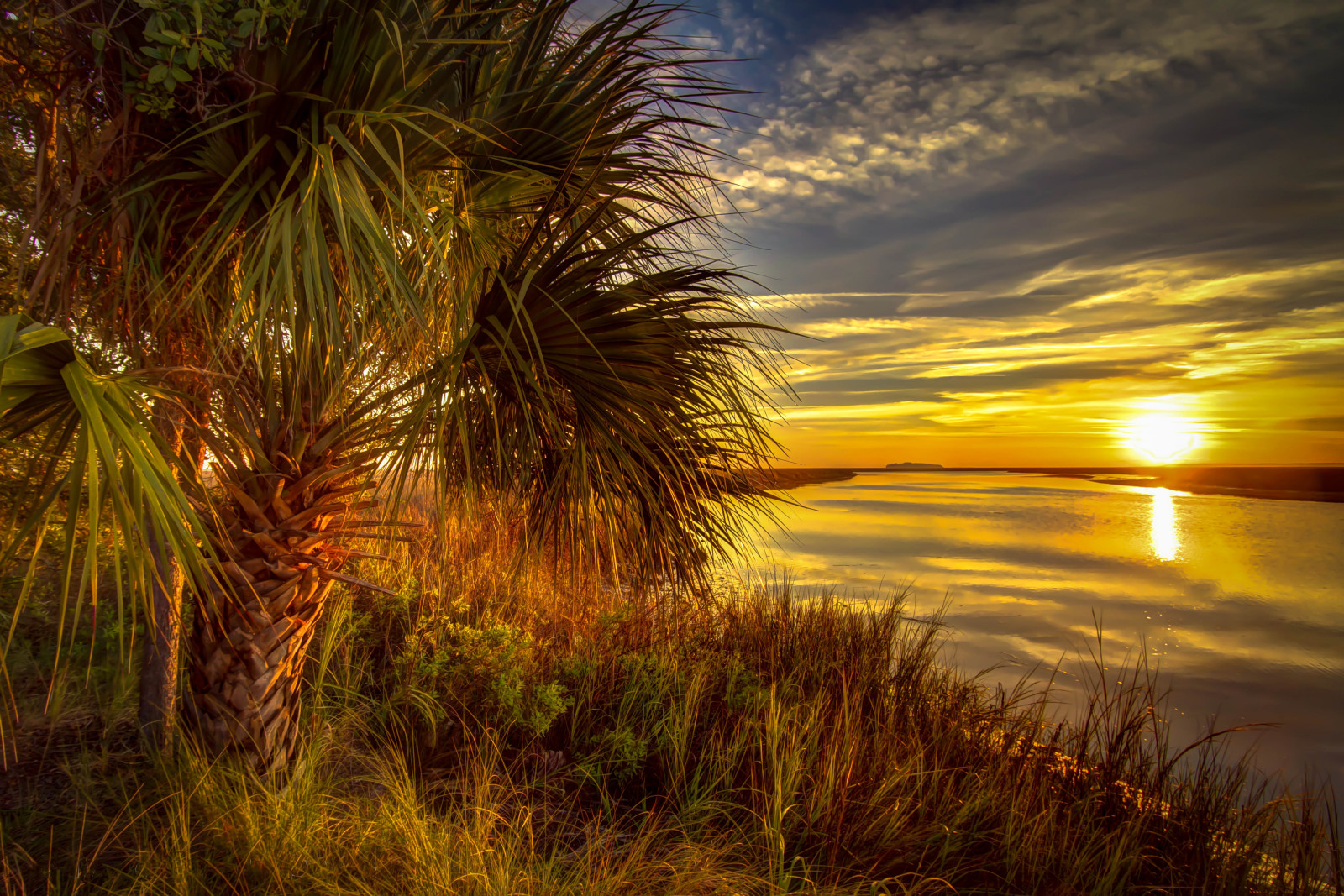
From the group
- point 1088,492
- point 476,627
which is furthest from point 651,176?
point 1088,492

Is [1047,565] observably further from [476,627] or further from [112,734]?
[112,734]

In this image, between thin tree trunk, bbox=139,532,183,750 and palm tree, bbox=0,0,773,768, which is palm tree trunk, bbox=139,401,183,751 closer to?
thin tree trunk, bbox=139,532,183,750

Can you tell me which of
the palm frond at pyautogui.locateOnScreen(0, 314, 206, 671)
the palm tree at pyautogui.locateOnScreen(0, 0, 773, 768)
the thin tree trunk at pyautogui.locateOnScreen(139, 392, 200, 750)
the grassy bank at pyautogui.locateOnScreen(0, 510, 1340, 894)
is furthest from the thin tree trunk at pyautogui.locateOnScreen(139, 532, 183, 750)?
the palm frond at pyautogui.locateOnScreen(0, 314, 206, 671)

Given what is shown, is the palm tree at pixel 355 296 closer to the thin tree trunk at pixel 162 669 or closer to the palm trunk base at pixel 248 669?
the palm trunk base at pixel 248 669

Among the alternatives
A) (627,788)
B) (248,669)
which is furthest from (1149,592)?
(248,669)

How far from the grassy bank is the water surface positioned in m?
1.00

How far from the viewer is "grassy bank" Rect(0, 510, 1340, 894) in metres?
2.55

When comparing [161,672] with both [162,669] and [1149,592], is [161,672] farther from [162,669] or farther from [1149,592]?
[1149,592]

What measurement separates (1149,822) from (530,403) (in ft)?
14.0

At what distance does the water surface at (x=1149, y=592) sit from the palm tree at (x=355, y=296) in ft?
3.88

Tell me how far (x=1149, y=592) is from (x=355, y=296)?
14593 mm

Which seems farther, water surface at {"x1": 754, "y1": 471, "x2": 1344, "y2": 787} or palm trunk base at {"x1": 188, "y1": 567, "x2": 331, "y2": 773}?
water surface at {"x1": 754, "y1": 471, "x2": 1344, "y2": 787}

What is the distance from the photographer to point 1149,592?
482 inches

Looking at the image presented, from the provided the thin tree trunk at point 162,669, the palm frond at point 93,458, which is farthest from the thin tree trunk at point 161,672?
the palm frond at point 93,458
